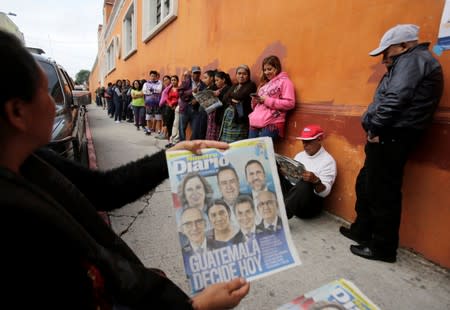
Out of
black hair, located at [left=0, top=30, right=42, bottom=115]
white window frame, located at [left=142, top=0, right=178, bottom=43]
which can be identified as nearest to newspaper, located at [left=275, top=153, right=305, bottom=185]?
black hair, located at [left=0, top=30, right=42, bottom=115]

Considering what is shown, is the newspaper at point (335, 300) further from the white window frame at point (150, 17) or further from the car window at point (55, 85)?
the white window frame at point (150, 17)

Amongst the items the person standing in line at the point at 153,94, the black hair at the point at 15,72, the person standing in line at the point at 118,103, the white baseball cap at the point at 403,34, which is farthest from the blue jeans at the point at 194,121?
the person standing in line at the point at 118,103

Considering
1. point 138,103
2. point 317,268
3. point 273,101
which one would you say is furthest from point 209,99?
point 138,103

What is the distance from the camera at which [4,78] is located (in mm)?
558

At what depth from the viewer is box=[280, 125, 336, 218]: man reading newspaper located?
8.82 ft

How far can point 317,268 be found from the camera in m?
2.13

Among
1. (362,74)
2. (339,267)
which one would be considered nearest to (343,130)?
(362,74)

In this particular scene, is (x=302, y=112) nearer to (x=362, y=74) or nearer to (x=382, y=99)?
(x=362, y=74)

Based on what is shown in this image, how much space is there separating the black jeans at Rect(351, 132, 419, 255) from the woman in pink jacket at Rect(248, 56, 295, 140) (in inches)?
49.0

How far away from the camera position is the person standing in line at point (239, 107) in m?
3.86

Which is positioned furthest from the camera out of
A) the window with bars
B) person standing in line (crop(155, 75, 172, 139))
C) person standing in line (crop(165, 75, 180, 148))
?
the window with bars

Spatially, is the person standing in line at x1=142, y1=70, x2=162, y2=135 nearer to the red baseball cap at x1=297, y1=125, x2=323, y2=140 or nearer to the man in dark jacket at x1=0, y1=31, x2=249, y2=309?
the red baseball cap at x1=297, y1=125, x2=323, y2=140

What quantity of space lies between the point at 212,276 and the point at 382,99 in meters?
1.75

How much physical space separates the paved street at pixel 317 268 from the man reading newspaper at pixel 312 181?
0.61ft
